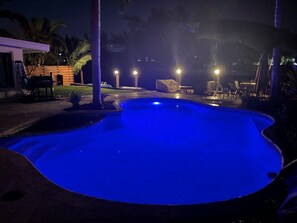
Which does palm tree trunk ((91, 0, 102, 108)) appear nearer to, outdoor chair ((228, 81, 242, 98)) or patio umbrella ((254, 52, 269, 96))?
outdoor chair ((228, 81, 242, 98))

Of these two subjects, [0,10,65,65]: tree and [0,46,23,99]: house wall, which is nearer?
[0,46,23,99]: house wall

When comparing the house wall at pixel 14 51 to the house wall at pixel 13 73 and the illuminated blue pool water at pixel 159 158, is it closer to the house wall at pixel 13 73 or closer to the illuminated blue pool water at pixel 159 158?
the house wall at pixel 13 73

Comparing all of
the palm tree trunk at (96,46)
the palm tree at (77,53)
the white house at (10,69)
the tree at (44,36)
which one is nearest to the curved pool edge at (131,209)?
the palm tree trunk at (96,46)

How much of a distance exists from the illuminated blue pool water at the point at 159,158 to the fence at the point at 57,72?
12.1 metres

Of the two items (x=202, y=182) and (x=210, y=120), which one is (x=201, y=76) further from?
(x=202, y=182)

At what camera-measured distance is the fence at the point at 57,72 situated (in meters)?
20.0

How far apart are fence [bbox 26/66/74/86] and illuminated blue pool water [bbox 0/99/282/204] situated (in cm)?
1208

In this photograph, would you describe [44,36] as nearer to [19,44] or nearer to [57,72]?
[57,72]

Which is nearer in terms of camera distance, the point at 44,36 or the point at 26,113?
the point at 26,113

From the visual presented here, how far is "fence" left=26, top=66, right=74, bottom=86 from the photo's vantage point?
65.7ft

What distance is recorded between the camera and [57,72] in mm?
21594

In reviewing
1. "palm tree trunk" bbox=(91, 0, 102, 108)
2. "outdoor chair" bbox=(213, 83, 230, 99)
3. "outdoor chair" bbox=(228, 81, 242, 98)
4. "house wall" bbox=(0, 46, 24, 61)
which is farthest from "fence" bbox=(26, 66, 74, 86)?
"outdoor chair" bbox=(228, 81, 242, 98)

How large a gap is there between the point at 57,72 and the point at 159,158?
54.9 feet

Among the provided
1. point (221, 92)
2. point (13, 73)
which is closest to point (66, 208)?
point (13, 73)
